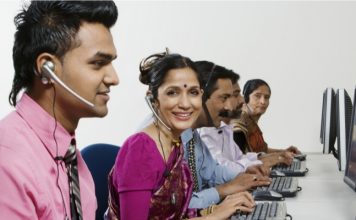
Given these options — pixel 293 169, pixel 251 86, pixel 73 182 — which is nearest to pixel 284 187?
pixel 293 169

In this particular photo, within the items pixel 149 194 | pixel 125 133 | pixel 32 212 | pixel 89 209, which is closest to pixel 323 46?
pixel 125 133

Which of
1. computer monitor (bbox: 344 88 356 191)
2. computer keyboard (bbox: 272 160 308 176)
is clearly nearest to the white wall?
computer keyboard (bbox: 272 160 308 176)

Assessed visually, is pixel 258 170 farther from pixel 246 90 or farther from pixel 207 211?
pixel 246 90

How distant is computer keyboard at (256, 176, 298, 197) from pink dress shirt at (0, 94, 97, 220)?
109cm

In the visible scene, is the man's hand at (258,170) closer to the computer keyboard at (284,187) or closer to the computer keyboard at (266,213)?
the computer keyboard at (284,187)

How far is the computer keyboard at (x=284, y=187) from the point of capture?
1.79 m

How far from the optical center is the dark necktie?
0.92 meters

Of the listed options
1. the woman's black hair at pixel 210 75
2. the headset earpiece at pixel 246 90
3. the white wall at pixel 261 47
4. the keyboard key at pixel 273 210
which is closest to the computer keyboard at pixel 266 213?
the keyboard key at pixel 273 210

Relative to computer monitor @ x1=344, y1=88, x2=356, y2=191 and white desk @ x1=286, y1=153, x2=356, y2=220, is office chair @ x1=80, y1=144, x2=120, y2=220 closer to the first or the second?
white desk @ x1=286, y1=153, x2=356, y2=220

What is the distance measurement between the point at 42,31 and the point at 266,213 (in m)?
0.91

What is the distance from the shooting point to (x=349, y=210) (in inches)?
62.2

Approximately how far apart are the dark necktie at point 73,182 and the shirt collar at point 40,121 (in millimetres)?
57

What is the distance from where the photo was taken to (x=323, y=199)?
1.76 meters

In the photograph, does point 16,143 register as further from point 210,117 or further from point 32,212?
point 210,117
